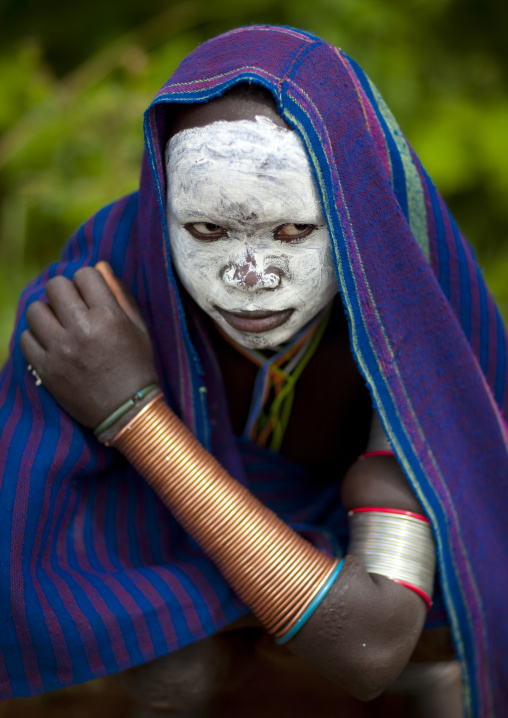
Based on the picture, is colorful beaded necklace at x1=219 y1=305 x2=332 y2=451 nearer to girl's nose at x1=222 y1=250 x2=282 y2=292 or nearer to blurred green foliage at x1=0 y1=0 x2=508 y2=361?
girl's nose at x1=222 y1=250 x2=282 y2=292

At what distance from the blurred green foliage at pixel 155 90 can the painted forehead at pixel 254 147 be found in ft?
4.52

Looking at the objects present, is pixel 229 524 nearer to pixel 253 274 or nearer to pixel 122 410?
pixel 122 410

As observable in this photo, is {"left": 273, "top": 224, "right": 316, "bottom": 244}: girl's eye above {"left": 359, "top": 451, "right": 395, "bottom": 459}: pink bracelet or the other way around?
above

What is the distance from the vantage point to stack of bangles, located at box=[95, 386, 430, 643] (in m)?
1.09

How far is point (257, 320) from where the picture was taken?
1115 millimetres

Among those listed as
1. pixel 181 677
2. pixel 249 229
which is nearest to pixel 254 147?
pixel 249 229

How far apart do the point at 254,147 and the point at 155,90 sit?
5.27ft

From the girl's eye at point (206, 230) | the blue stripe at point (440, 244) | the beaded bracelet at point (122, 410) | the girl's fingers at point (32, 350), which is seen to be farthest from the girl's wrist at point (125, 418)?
the blue stripe at point (440, 244)

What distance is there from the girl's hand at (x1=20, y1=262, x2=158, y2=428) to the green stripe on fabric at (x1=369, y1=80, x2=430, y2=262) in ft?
1.41

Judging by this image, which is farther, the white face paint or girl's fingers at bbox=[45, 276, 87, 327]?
girl's fingers at bbox=[45, 276, 87, 327]

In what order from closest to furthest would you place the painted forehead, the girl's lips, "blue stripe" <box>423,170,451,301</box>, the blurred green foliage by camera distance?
the painted forehead → the girl's lips → "blue stripe" <box>423,170,451,301</box> → the blurred green foliage

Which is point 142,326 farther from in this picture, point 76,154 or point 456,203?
point 456,203

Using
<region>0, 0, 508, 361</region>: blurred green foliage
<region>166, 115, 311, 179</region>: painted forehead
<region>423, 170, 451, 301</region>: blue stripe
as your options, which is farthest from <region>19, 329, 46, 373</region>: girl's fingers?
<region>0, 0, 508, 361</region>: blurred green foliage

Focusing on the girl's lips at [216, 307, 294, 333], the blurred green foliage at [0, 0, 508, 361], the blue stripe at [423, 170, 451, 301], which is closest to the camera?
the girl's lips at [216, 307, 294, 333]
